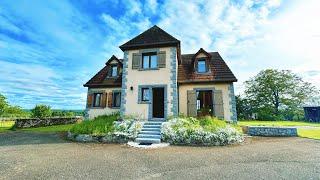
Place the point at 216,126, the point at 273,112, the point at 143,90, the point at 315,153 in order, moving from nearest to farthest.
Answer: the point at 315,153, the point at 216,126, the point at 143,90, the point at 273,112

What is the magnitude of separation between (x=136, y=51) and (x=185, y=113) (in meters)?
6.00

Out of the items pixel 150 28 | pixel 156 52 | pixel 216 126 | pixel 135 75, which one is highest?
pixel 150 28

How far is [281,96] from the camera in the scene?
33875 millimetres

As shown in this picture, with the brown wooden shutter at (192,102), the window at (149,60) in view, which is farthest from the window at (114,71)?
the brown wooden shutter at (192,102)

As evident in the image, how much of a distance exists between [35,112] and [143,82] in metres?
26.9

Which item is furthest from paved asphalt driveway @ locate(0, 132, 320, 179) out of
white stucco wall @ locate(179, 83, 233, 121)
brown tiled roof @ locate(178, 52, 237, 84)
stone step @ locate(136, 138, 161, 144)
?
brown tiled roof @ locate(178, 52, 237, 84)

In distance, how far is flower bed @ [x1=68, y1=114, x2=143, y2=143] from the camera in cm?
1027

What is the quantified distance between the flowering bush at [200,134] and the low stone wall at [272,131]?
3.82m

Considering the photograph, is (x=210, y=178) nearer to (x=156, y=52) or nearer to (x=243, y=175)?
(x=243, y=175)

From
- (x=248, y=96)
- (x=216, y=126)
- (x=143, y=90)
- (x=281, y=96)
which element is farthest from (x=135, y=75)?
(x=281, y=96)

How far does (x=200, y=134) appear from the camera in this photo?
9695 millimetres

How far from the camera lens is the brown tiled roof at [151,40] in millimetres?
13195

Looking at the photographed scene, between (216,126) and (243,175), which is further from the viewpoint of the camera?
(216,126)

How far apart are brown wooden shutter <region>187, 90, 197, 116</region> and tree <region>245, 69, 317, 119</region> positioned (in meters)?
24.4
